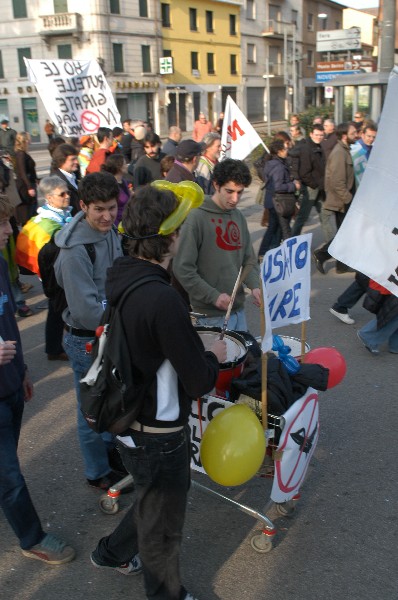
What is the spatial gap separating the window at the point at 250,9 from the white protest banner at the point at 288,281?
57.2m

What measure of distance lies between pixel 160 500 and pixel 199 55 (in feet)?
167

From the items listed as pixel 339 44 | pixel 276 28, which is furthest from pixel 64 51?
pixel 339 44

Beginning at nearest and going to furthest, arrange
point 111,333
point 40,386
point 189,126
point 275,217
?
point 111,333, point 40,386, point 275,217, point 189,126

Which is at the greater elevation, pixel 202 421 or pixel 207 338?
pixel 207 338

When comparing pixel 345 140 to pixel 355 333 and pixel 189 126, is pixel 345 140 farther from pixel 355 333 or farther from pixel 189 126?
pixel 189 126

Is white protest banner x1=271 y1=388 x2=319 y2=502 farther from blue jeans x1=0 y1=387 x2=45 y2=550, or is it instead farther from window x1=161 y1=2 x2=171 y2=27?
window x1=161 y1=2 x2=171 y2=27

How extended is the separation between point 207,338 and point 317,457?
134 centimetres

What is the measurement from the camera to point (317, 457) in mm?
4000

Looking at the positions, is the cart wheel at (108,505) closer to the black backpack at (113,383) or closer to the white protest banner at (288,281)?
the black backpack at (113,383)

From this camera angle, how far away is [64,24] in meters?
40.5

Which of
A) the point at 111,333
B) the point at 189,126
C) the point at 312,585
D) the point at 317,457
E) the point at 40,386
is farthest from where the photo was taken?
the point at 189,126

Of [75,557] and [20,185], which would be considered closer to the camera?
[75,557]

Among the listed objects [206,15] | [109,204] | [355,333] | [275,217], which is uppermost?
[206,15]

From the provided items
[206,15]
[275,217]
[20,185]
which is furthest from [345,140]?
[206,15]
